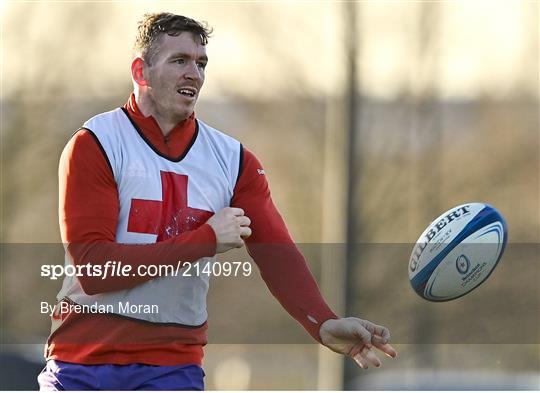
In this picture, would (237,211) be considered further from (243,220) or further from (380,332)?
(380,332)

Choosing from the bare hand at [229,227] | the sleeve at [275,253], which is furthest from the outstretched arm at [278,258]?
the bare hand at [229,227]

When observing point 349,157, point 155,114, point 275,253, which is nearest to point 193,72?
point 155,114

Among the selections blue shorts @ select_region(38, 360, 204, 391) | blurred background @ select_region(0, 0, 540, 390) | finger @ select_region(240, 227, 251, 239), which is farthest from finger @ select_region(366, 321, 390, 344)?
blurred background @ select_region(0, 0, 540, 390)

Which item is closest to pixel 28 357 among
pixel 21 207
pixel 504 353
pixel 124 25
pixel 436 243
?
pixel 21 207

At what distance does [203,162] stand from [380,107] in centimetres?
529

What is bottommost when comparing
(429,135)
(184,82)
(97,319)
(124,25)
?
(97,319)

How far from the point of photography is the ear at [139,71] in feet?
13.9

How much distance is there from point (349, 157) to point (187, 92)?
4930mm

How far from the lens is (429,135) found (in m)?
9.88

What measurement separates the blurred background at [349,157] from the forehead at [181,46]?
15.6ft

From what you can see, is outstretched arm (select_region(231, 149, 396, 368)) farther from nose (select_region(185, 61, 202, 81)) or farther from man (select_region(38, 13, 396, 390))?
nose (select_region(185, 61, 202, 81))

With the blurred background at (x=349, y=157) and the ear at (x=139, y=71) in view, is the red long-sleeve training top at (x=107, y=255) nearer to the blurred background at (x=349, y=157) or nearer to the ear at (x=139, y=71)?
the ear at (x=139, y=71)

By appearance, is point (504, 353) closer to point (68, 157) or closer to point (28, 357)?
point (28, 357)

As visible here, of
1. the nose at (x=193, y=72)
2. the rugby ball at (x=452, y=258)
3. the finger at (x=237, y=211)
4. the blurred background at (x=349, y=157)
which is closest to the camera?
the finger at (x=237, y=211)
